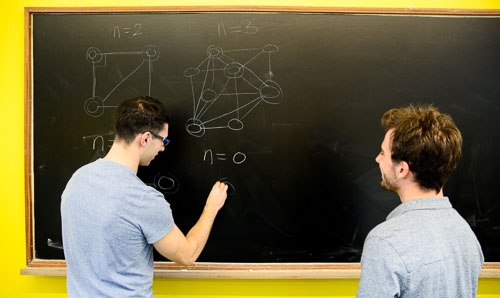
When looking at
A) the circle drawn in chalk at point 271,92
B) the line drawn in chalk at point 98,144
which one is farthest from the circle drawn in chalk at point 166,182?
the circle drawn in chalk at point 271,92

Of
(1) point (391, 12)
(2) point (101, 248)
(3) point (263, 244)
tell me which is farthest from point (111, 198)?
(1) point (391, 12)

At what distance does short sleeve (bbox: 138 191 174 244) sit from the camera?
101cm

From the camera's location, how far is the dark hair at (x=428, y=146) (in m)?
0.88

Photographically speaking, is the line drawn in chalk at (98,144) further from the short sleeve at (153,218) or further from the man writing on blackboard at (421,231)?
the man writing on blackboard at (421,231)

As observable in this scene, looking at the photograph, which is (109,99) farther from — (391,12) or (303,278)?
(391,12)

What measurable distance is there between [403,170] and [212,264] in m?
1.03

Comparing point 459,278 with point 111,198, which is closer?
point 459,278

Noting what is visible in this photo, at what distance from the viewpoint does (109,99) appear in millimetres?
1427

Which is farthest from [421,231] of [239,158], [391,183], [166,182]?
[166,182]

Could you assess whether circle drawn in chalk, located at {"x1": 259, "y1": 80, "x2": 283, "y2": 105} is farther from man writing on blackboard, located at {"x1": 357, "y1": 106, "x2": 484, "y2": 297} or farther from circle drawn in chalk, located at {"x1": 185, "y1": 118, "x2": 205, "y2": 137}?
man writing on blackboard, located at {"x1": 357, "y1": 106, "x2": 484, "y2": 297}

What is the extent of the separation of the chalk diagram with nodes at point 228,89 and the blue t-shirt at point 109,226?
1.58 ft

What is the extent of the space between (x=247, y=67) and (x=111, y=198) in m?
0.86

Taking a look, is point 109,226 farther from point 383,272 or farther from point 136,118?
point 383,272

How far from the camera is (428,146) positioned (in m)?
0.88
